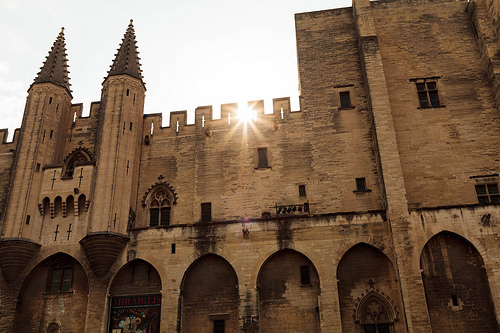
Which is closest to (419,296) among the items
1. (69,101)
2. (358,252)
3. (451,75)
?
(358,252)

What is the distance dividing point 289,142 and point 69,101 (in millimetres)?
11139

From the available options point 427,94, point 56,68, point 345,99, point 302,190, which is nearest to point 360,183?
point 302,190

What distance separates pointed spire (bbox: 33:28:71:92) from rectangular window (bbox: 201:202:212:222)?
30.4 ft

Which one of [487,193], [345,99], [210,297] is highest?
[345,99]

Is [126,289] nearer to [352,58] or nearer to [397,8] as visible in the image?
[352,58]

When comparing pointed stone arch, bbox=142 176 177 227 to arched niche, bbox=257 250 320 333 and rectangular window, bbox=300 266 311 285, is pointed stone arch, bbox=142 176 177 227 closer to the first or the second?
arched niche, bbox=257 250 320 333

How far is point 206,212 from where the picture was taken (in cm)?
2005

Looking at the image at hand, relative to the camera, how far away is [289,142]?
825 inches

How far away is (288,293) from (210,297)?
299 cm

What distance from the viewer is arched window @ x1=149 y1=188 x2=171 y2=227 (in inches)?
802

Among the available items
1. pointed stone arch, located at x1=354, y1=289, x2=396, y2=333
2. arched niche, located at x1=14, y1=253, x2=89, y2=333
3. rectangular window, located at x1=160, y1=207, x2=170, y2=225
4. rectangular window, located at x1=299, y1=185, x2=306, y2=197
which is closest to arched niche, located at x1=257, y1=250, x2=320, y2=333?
pointed stone arch, located at x1=354, y1=289, x2=396, y2=333

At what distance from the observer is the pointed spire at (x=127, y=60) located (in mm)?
21673

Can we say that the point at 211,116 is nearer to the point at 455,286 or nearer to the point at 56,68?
the point at 56,68

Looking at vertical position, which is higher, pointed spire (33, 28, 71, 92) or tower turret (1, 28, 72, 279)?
pointed spire (33, 28, 71, 92)
